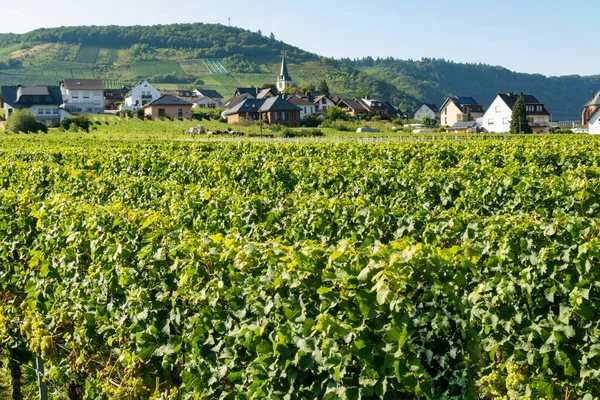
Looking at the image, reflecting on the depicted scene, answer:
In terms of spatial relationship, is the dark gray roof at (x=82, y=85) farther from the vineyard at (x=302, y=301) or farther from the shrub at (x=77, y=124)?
the vineyard at (x=302, y=301)

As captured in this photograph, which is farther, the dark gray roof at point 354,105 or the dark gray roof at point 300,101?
the dark gray roof at point 354,105

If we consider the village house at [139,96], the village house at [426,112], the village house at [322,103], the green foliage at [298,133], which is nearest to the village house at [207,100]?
the village house at [139,96]

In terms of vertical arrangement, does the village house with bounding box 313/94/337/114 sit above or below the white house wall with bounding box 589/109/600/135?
above

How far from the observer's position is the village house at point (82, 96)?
116 meters

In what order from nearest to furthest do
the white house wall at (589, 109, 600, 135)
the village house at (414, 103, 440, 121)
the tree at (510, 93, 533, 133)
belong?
1. the white house wall at (589, 109, 600, 135)
2. the tree at (510, 93, 533, 133)
3. the village house at (414, 103, 440, 121)

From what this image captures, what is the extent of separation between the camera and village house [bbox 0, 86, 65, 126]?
10247cm

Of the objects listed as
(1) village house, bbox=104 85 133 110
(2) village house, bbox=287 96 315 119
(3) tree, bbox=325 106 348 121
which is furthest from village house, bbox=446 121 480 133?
(1) village house, bbox=104 85 133 110

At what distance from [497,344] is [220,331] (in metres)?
2.56

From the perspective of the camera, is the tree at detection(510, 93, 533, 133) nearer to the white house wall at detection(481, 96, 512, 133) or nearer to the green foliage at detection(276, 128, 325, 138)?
the white house wall at detection(481, 96, 512, 133)

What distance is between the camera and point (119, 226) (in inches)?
323

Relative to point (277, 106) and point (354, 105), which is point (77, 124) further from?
point (354, 105)

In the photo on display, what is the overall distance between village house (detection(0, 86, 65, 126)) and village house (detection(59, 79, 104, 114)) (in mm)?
9386

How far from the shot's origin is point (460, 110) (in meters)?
128

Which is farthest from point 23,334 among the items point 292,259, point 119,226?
point 292,259
